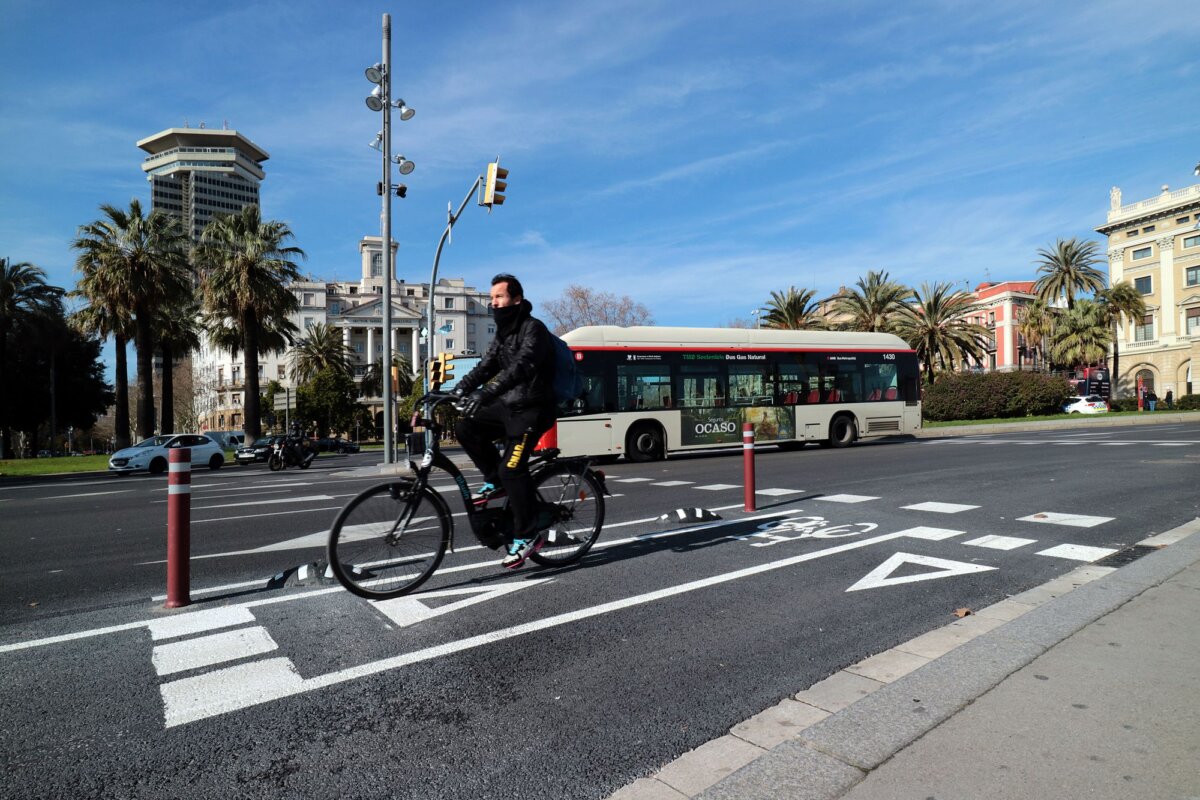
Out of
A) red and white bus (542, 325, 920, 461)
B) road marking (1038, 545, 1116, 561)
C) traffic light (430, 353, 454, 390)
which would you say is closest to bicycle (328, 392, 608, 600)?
road marking (1038, 545, 1116, 561)

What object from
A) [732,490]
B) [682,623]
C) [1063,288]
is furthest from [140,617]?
[1063,288]

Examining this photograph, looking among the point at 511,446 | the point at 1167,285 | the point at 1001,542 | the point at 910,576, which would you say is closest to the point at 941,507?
the point at 1001,542

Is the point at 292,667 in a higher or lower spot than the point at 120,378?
lower

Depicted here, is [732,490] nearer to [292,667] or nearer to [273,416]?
[292,667]

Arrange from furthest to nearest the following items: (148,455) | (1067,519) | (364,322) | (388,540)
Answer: (364,322)
(148,455)
(1067,519)
(388,540)

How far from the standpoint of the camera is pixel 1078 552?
18.6 ft

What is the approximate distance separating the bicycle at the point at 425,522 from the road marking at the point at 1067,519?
4823mm

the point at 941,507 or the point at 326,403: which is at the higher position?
the point at 326,403

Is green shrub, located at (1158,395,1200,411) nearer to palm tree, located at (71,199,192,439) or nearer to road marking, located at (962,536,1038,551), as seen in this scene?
road marking, located at (962,536,1038,551)

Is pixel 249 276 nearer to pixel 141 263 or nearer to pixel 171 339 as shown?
pixel 141 263

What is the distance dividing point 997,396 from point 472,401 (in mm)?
40994

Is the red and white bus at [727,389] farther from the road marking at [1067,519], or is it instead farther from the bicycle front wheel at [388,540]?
the bicycle front wheel at [388,540]

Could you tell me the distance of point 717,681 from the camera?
3.15 metres

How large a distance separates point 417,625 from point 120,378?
35556 mm
